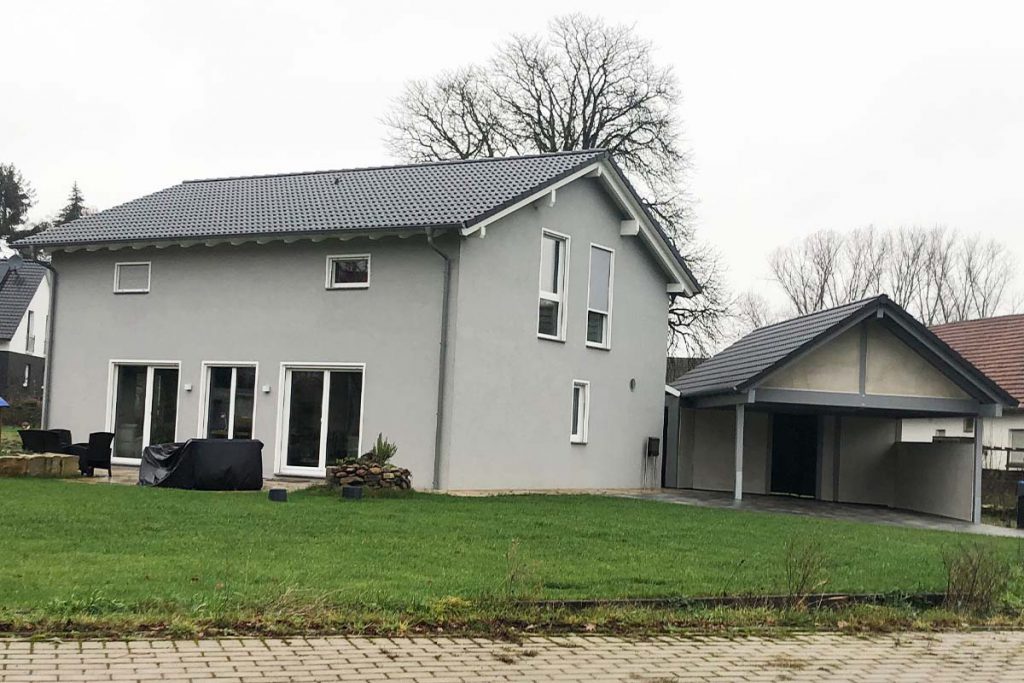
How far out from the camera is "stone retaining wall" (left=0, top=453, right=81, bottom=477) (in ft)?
64.8

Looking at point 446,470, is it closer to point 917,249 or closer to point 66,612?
point 66,612

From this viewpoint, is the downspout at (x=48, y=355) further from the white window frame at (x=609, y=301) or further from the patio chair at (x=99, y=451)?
the white window frame at (x=609, y=301)

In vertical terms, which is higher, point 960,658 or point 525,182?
point 525,182

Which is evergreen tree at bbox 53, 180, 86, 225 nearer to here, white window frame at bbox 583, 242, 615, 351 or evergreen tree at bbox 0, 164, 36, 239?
evergreen tree at bbox 0, 164, 36, 239

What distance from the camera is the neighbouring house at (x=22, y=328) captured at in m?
52.8

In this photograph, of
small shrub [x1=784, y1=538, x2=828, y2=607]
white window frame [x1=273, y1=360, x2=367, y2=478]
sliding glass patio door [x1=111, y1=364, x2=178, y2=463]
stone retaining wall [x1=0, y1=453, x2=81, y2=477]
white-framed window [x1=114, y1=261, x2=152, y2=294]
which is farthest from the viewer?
white-framed window [x1=114, y1=261, x2=152, y2=294]

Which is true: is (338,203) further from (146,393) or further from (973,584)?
(973,584)

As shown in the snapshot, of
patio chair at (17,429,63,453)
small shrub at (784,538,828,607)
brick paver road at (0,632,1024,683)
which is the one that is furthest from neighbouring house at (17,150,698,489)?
brick paver road at (0,632,1024,683)

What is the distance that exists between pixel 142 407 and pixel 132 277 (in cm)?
266

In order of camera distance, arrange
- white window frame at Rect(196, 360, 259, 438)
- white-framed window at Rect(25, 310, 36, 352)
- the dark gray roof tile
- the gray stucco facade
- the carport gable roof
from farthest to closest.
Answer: white-framed window at Rect(25, 310, 36, 352), white window frame at Rect(196, 360, 259, 438), the dark gray roof tile, the carport gable roof, the gray stucco facade

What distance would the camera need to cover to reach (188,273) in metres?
23.0

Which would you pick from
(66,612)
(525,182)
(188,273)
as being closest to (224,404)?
(188,273)

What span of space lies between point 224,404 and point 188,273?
2.74 metres

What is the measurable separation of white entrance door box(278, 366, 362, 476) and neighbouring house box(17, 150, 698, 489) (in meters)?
0.04
